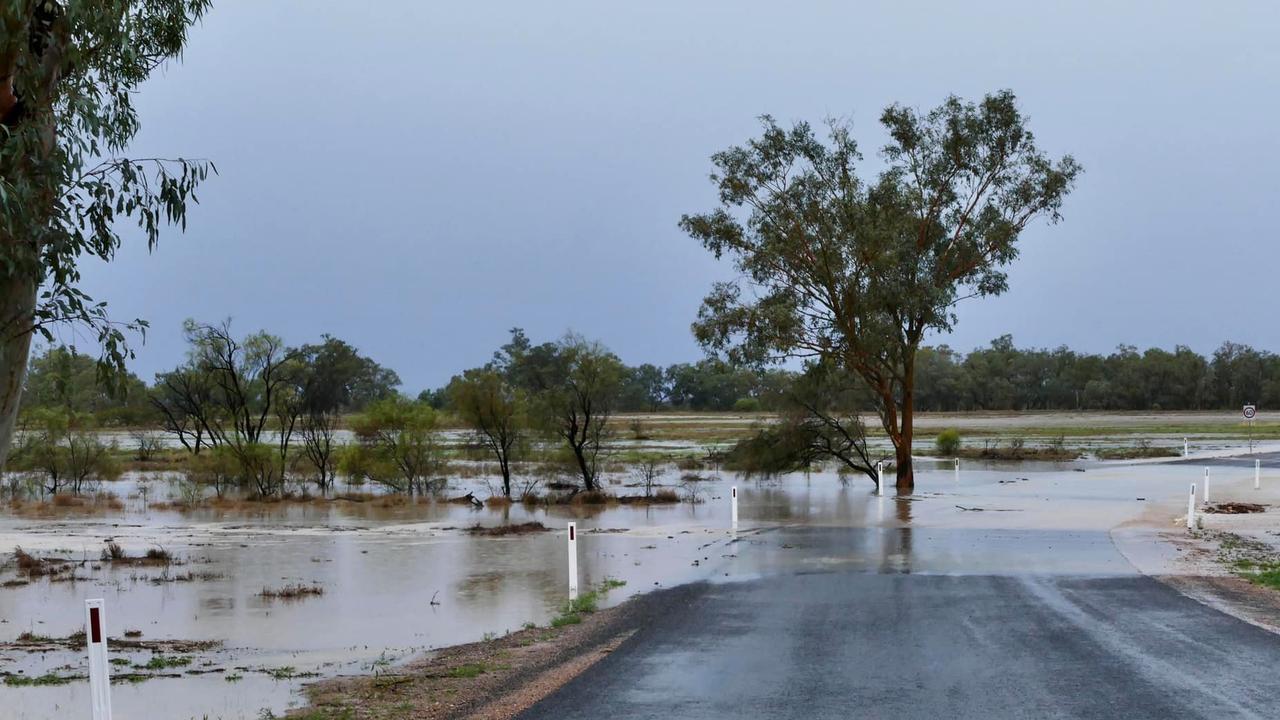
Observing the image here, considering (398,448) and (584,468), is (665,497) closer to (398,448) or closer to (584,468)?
(584,468)

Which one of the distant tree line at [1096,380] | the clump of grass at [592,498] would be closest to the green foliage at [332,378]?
the clump of grass at [592,498]

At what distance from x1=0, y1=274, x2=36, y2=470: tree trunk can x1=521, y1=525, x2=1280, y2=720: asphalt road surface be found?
176 inches

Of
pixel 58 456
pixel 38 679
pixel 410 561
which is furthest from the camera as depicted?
pixel 58 456

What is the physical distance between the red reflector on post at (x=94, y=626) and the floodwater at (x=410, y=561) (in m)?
1.93

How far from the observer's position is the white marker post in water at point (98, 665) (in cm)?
746

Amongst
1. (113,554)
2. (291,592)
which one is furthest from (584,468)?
(291,592)

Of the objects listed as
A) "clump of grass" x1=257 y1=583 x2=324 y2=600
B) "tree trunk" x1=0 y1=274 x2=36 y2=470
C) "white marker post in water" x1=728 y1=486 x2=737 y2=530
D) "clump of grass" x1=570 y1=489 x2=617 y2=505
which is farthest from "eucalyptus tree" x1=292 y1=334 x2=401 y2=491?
"tree trunk" x1=0 y1=274 x2=36 y2=470

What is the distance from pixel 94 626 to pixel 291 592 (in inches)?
426

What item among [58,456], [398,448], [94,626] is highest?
[94,626]

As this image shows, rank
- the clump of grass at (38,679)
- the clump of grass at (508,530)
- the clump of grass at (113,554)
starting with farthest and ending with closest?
the clump of grass at (508,530)
the clump of grass at (113,554)
the clump of grass at (38,679)

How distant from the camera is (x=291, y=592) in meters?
18.1

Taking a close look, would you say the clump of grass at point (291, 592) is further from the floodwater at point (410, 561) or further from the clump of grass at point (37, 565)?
the clump of grass at point (37, 565)

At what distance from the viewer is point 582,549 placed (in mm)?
23453

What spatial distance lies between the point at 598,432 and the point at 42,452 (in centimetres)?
2421
